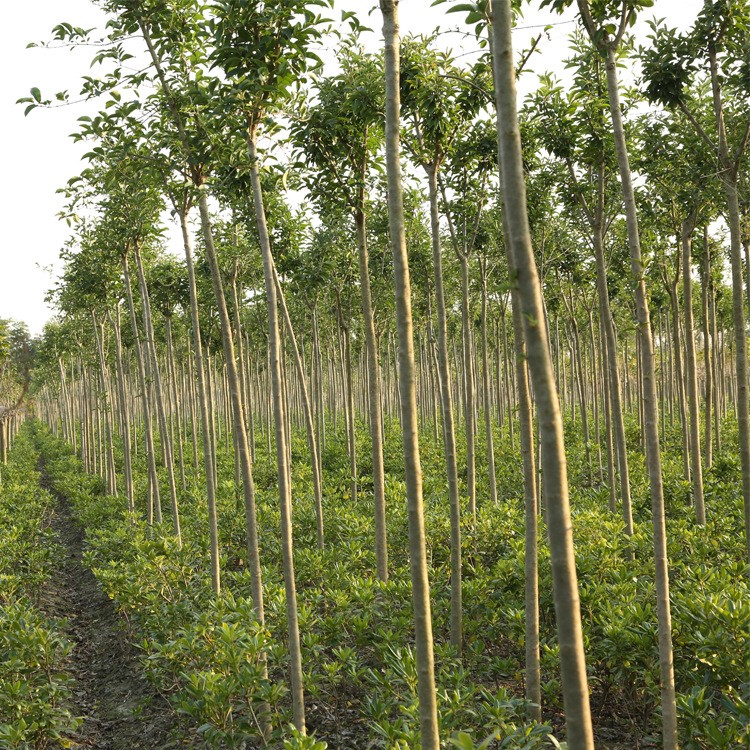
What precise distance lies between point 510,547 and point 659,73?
20.6ft

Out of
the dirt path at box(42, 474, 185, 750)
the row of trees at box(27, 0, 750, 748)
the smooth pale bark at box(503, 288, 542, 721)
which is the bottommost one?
the dirt path at box(42, 474, 185, 750)

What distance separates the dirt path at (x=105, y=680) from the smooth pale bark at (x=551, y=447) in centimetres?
517

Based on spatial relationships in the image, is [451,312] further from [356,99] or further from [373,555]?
[356,99]

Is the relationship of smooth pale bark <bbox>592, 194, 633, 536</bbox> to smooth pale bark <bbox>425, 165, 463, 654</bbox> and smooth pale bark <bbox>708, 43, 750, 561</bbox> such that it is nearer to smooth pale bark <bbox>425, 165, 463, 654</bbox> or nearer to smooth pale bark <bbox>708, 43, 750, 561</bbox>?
smooth pale bark <bbox>708, 43, 750, 561</bbox>

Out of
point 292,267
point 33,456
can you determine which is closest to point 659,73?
point 292,267

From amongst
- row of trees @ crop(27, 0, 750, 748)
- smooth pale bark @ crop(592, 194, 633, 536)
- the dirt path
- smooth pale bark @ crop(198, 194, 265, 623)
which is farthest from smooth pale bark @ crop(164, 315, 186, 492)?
smooth pale bark @ crop(592, 194, 633, 536)

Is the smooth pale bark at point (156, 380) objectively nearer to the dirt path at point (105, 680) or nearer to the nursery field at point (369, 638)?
the nursery field at point (369, 638)

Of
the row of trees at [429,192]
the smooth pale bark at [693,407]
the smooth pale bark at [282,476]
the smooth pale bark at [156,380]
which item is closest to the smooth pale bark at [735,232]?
the row of trees at [429,192]


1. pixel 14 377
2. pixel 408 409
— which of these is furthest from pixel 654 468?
pixel 14 377

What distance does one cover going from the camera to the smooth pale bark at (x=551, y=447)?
2553 millimetres

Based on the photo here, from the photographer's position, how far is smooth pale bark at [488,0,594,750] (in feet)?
8.38

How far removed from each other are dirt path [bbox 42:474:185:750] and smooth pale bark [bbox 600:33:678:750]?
4.55 m

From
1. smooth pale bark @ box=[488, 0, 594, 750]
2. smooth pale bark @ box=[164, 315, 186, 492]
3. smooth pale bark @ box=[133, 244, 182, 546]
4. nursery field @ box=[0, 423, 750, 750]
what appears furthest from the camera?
smooth pale bark @ box=[164, 315, 186, 492]

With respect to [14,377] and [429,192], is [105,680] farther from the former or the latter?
[14,377]
